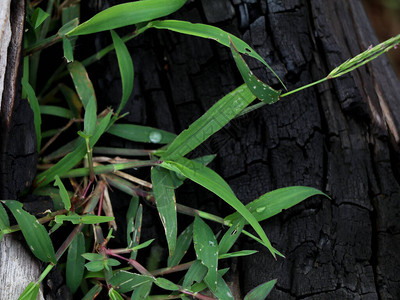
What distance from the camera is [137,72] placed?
1476mm

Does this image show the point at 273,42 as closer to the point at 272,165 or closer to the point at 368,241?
the point at 272,165

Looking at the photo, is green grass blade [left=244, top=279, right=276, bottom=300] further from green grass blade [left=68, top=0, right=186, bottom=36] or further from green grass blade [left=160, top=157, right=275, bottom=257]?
green grass blade [left=68, top=0, right=186, bottom=36]

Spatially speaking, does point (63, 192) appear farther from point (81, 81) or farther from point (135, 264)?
point (81, 81)

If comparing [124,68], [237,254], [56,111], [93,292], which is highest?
[124,68]

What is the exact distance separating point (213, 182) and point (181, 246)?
0.22 metres

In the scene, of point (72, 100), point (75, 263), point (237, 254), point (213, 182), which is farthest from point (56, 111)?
point (237, 254)

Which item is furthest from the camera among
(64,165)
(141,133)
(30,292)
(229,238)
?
(141,133)

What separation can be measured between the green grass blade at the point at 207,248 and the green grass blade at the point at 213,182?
122mm

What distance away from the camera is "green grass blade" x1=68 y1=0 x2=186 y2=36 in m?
1.23

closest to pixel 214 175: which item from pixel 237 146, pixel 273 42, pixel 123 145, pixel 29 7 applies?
pixel 237 146

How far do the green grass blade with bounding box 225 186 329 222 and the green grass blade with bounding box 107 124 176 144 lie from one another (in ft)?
1.05

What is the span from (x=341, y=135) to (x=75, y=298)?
89 cm

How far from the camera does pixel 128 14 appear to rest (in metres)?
1.24

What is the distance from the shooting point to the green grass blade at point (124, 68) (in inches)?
52.8
